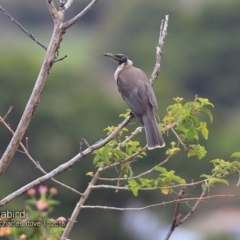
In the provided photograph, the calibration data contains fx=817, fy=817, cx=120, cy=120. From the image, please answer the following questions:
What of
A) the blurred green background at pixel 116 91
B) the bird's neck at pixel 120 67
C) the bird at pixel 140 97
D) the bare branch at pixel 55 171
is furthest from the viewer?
the blurred green background at pixel 116 91

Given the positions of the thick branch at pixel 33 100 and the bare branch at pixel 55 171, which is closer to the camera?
the bare branch at pixel 55 171

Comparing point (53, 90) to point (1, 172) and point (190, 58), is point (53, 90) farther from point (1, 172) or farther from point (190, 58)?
point (1, 172)

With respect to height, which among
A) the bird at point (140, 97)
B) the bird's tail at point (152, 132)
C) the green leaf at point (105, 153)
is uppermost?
the bird at point (140, 97)

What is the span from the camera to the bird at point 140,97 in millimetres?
4615

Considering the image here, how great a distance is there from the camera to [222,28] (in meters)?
36.6

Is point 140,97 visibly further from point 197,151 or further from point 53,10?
point 53,10

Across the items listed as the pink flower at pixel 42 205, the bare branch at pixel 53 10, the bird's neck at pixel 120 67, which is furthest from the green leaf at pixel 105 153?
the bird's neck at pixel 120 67

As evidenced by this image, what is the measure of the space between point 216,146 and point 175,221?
21027 mm

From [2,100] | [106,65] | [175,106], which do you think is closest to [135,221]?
[2,100]

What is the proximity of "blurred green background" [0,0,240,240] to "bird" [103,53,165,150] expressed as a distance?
5926 mm

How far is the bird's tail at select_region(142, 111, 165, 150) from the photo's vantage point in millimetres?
4453

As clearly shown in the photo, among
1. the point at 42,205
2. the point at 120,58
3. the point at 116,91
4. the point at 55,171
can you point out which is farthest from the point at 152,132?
the point at 116,91

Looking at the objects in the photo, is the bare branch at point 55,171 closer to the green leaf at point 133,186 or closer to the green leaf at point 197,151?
the green leaf at point 133,186

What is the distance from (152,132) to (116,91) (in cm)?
2319
